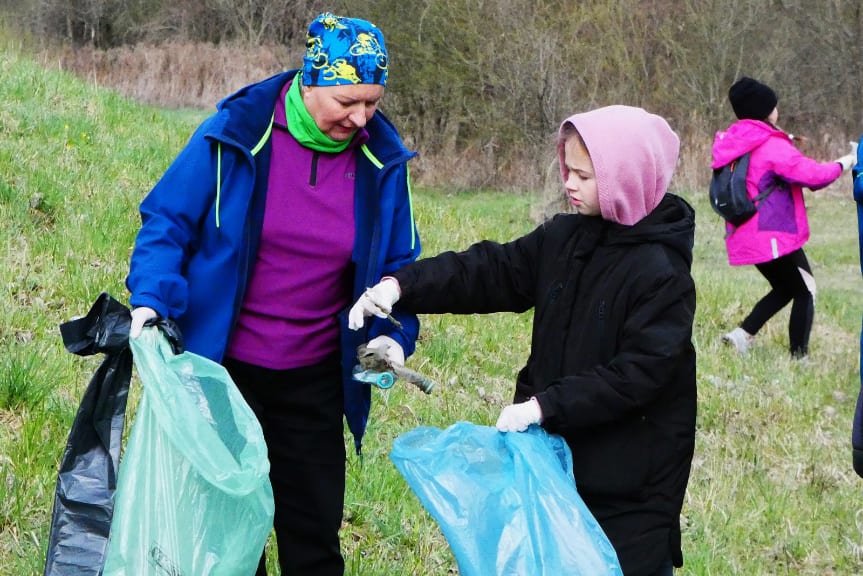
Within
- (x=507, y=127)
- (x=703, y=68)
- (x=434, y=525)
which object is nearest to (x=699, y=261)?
(x=507, y=127)

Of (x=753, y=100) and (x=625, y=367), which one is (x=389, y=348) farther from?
(x=753, y=100)

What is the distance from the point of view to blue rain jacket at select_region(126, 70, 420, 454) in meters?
2.41

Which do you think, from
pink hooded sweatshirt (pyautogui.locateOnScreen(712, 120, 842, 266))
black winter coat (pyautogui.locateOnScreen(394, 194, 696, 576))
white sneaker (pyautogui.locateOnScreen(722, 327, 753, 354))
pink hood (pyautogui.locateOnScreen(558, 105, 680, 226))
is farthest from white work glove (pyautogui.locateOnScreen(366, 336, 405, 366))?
white sneaker (pyautogui.locateOnScreen(722, 327, 753, 354))

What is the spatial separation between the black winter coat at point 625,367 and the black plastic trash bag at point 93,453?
952 mm

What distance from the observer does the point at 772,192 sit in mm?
6551

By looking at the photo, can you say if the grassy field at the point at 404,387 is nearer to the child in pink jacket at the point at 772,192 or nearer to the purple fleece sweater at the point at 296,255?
the child in pink jacket at the point at 772,192

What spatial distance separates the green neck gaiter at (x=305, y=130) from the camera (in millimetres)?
Answer: 2535

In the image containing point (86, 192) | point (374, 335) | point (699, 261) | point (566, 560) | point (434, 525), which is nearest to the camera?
point (566, 560)

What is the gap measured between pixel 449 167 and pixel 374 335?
1353 centimetres

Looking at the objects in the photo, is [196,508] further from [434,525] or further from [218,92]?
[218,92]

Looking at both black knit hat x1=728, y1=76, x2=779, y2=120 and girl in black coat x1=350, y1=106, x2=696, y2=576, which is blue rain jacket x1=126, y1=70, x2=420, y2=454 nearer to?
girl in black coat x1=350, y1=106, x2=696, y2=576

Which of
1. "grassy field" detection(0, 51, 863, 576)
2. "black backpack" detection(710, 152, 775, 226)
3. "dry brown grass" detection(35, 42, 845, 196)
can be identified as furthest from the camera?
"dry brown grass" detection(35, 42, 845, 196)

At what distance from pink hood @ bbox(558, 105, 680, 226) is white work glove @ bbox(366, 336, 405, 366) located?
24.3 inches

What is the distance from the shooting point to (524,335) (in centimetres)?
621
